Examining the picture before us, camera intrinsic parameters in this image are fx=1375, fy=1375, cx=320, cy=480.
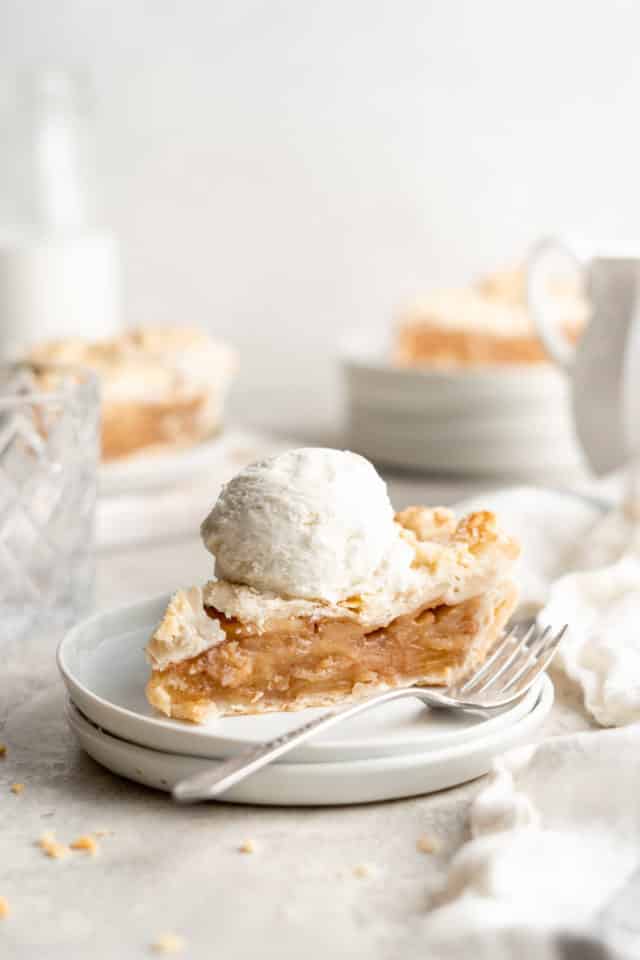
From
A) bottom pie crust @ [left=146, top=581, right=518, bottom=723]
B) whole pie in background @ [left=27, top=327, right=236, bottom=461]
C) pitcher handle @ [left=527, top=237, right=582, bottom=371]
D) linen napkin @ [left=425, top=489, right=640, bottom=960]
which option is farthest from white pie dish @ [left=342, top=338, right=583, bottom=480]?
bottom pie crust @ [left=146, top=581, right=518, bottom=723]

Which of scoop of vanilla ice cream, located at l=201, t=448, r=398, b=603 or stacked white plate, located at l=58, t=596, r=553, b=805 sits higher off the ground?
scoop of vanilla ice cream, located at l=201, t=448, r=398, b=603

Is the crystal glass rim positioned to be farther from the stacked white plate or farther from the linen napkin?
the linen napkin

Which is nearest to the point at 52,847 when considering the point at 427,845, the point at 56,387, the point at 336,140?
the point at 427,845

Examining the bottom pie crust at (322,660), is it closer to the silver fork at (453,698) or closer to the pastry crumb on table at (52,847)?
the silver fork at (453,698)

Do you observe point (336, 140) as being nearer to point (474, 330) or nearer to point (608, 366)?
point (474, 330)

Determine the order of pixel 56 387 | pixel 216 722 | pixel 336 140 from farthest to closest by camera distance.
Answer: pixel 336 140, pixel 56 387, pixel 216 722

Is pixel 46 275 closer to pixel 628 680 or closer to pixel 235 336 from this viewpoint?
pixel 235 336
